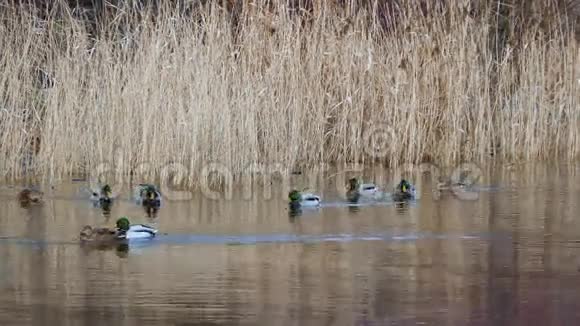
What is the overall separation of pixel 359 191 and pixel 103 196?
2.15 meters

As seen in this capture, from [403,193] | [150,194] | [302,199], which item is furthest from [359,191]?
[150,194]

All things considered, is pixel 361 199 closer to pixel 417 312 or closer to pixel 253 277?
pixel 253 277

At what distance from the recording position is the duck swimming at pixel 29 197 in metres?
11.7

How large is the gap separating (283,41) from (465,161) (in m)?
2.45

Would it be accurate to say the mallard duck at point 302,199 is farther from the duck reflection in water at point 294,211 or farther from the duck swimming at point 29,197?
the duck swimming at point 29,197

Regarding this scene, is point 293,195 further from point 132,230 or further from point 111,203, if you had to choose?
point 132,230

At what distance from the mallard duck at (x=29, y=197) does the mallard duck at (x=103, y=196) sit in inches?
17.8

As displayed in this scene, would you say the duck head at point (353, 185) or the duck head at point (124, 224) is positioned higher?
the duck head at point (353, 185)

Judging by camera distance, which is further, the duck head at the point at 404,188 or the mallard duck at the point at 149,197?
the duck head at the point at 404,188

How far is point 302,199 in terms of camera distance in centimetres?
1142

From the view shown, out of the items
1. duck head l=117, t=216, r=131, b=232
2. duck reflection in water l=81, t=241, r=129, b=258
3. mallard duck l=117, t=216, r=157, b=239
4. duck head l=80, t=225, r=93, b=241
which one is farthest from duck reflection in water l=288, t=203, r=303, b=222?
duck head l=80, t=225, r=93, b=241

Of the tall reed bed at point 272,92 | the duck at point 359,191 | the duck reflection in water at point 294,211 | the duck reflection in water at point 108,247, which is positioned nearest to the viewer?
the duck reflection in water at point 108,247

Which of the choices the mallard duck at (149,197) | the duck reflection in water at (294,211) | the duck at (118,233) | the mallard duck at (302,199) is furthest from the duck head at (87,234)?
the mallard duck at (302,199)

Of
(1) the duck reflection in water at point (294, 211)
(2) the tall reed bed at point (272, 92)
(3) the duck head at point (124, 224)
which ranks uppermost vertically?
(2) the tall reed bed at point (272, 92)
